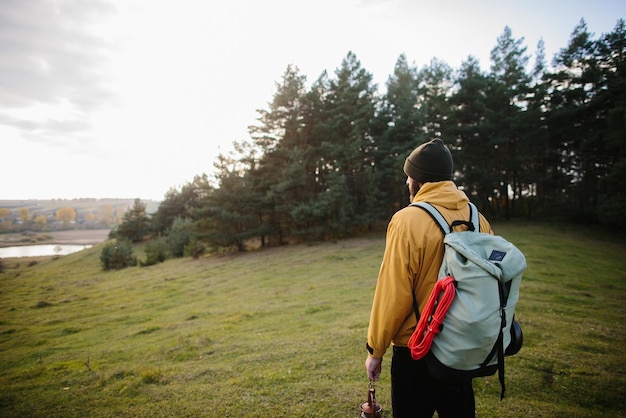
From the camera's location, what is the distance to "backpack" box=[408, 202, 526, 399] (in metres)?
1.75

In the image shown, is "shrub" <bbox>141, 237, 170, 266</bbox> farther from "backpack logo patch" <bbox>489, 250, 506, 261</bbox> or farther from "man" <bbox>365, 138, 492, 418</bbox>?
"backpack logo patch" <bbox>489, 250, 506, 261</bbox>

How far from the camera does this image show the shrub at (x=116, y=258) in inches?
1005

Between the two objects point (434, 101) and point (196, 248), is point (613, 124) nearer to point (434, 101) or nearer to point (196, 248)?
point (434, 101)

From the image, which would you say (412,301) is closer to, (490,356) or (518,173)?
(490,356)

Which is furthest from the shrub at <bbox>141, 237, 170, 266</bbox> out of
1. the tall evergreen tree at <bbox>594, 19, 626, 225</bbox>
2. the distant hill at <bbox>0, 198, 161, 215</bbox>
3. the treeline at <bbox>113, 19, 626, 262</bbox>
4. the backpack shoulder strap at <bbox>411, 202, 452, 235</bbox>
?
the tall evergreen tree at <bbox>594, 19, 626, 225</bbox>

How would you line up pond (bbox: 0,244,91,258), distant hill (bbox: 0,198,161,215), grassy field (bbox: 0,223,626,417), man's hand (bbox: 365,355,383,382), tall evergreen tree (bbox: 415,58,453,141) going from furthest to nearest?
distant hill (bbox: 0,198,161,215), tall evergreen tree (bbox: 415,58,453,141), pond (bbox: 0,244,91,258), grassy field (bbox: 0,223,626,417), man's hand (bbox: 365,355,383,382)

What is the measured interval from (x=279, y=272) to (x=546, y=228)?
69.1 ft

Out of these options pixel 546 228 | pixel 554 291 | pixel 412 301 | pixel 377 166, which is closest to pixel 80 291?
pixel 412 301

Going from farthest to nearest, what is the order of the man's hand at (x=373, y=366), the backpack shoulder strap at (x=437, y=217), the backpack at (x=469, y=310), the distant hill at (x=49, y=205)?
the distant hill at (x=49, y=205), the man's hand at (x=373, y=366), the backpack shoulder strap at (x=437, y=217), the backpack at (x=469, y=310)

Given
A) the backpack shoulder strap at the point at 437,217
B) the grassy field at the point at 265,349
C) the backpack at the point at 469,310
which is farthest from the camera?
the grassy field at the point at 265,349

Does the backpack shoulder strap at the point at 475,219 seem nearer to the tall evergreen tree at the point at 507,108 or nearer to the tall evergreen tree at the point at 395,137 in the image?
the tall evergreen tree at the point at 395,137

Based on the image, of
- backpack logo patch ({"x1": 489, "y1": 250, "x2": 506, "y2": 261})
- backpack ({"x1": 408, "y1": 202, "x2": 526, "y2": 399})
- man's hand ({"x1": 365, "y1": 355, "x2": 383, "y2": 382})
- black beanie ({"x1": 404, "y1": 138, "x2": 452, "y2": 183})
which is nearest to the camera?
backpack ({"x1": 408, "y1": 202, "x2": 526, "y2": 399})

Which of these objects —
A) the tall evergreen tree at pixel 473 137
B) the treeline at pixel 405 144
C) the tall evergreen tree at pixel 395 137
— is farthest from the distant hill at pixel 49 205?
the tall evergreen tree at pixel 473 137

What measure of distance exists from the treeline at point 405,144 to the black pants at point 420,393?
1954 centimetres
